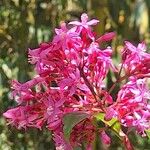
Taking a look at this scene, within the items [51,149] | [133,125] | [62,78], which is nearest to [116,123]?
[133,125]

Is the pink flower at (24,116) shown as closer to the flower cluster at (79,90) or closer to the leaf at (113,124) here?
the flower cluster at (79,90)

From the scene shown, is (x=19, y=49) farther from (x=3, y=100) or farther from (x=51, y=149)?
(x=51, y=149)

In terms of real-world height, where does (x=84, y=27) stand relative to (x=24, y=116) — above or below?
above

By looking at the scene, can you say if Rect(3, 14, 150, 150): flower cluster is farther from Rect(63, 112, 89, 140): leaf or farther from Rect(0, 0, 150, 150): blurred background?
Rect(0, 0, 150, 150): blurred background

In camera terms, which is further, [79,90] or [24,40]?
[24,40]

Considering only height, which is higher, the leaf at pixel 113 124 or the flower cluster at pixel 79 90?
the flower cluster at pixel 79 90

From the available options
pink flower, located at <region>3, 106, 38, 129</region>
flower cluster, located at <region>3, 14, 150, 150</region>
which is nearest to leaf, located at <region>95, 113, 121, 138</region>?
flower cluster, located at <region>3, 14, 150, 150</region>

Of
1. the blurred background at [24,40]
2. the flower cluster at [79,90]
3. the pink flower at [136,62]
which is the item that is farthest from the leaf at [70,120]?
the blurred background at [24,40]

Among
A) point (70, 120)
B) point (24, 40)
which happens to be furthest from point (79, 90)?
point (24, 40)

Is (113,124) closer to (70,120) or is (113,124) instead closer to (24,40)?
(70,120)
